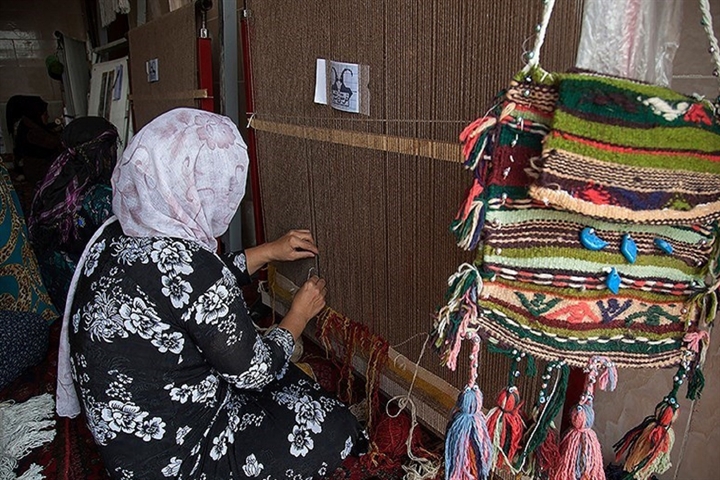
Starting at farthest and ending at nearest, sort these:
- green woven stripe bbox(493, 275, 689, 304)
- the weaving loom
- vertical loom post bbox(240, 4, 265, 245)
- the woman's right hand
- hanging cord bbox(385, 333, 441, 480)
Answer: vertical loom post bbox(240, 4, 265, 245)
the woman's right hand
hanging cord bbox(385, 333, 441, 480)
the weaving loom
green woven stripe bbox(493, 275, 689, 304)

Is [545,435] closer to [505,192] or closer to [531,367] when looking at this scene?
[531,367]

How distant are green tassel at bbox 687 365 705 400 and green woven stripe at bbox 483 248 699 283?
5.7 inches

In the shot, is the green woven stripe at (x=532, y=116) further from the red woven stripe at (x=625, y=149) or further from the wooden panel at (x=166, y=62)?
the wooden panel at (x=166, y=62)

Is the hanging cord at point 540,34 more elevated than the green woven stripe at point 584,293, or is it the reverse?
the hanging cord at point 540,34

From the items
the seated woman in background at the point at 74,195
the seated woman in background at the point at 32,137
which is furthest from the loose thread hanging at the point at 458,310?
the seated woman in background at the point at 32,137

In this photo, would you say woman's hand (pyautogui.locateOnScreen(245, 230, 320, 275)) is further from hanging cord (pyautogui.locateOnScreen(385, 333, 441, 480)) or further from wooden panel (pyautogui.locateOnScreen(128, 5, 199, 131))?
wooden panel (pyautogui.locateOnScreen(128, 5, 199, 131))

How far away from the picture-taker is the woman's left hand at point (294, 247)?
163 cm

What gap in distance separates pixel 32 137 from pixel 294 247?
5297mm

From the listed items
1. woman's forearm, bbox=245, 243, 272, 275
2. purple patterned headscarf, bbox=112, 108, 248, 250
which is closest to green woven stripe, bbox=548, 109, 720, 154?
purple patterned headscarf, bbox=112, 108, 248, 250

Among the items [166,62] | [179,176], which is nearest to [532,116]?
[179,176]

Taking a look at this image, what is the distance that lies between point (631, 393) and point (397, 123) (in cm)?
81

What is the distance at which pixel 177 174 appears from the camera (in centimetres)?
114

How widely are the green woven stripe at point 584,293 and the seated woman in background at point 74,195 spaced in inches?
73.1

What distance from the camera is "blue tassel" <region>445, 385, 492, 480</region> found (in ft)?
2.39
